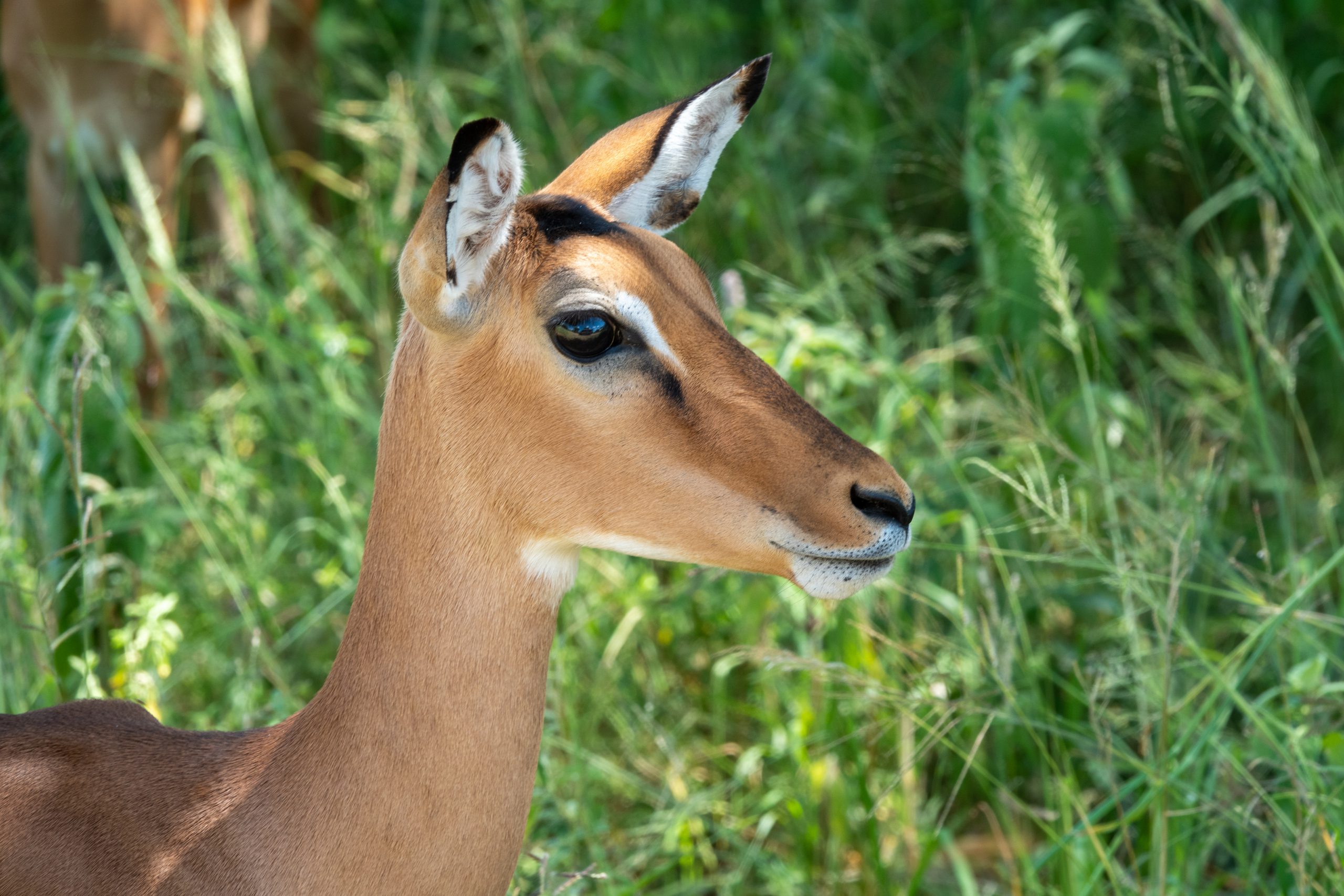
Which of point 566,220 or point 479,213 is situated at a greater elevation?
point 479,213

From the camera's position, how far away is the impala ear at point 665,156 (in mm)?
2258

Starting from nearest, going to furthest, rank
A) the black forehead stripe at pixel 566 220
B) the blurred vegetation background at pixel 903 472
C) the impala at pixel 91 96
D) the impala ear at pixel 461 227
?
the impala ear at pixel 461 227 < the black forehead stripe at pixel 566 220 < the blurred vegetation background at pixel 903 472 < the impala at pixel 91 96

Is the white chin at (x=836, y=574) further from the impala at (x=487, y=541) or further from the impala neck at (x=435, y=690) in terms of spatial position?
the impala neck at (x=435, y=690)

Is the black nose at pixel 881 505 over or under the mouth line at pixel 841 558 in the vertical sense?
over

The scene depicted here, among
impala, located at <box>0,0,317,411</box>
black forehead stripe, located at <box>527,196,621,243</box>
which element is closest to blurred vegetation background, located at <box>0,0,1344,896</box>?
impala, located at <box>0,0,317,411</box>

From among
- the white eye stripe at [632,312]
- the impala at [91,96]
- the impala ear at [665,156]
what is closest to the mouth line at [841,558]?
the white eye stripe at [632,312]

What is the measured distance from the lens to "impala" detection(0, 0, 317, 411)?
5141mm

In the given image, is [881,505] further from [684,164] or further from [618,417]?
[684,164]

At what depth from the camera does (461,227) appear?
1.91m

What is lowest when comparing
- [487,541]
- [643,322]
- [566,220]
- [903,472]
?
[903,472]

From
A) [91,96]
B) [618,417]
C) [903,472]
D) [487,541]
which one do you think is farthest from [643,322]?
[91,96]

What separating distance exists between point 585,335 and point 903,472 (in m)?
2.00

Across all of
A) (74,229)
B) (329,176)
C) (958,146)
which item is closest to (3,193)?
(74,229)

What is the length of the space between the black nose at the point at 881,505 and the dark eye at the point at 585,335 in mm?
396
